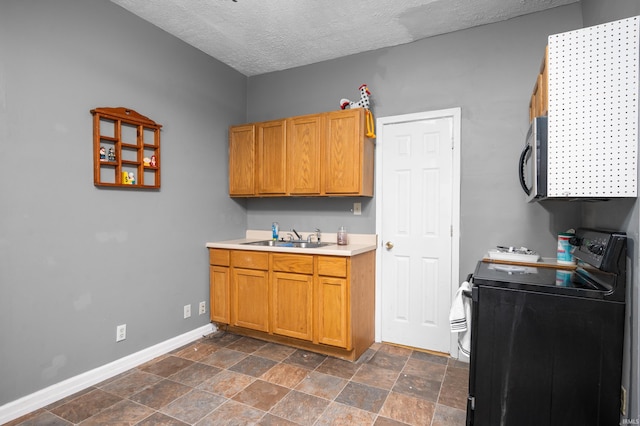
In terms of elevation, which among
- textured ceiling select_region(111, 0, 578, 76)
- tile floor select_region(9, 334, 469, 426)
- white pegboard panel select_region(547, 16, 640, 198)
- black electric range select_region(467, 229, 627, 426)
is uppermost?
textured ceiling select_region(111, 0, 578, 76)

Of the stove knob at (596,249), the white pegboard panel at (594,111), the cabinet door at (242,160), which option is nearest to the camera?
the white pegboard panel at (594,111)

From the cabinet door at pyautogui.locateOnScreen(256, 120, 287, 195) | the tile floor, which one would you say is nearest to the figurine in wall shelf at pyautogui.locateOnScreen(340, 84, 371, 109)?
the cabinet door at pyautogui.locateOnScreen(256, 120, 287, 195)

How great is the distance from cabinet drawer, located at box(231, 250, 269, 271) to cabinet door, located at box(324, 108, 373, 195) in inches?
34.2

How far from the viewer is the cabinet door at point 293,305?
9.38 feet

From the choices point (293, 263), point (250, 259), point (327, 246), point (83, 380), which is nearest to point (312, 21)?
point (327, 246)

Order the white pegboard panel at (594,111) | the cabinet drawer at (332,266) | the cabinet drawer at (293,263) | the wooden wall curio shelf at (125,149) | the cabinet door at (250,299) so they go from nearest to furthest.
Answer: the white pegboard panel at (594,111)
the wooden wall curio shelf at (125,149)
the cabinet drawer at (332,266)
the cabinet drawer at (293,263)
the cabinet door at (250,299)

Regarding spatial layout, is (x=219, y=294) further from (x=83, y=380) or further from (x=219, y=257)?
(x=83, y=380)

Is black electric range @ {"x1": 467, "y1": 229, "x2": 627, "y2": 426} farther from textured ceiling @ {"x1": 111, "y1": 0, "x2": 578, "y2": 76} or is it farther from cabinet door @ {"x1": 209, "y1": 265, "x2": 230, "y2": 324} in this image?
cabinet door @ {"x1": 209, "y1": 265, "x2": 230, "y2": 324}

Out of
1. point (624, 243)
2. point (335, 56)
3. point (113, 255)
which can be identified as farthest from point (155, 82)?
point (624, 243)

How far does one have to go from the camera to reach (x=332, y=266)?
108 inches

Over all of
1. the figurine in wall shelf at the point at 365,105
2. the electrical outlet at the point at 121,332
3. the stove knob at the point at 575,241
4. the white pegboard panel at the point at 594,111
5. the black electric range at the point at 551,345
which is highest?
the figurine in wall shelf at the point at 365,105

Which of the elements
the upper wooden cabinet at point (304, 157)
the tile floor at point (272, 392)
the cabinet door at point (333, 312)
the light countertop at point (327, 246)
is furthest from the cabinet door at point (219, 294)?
the cabinet door at point (333, 312)

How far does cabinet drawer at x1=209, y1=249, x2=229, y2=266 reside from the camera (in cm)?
327

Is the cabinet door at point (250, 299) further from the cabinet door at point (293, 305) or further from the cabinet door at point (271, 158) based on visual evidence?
the cabinet door at point (271, 158)
